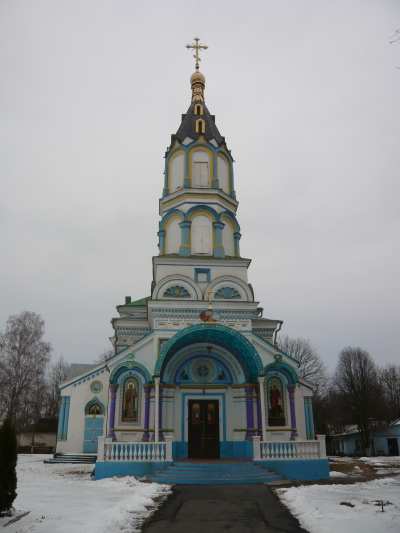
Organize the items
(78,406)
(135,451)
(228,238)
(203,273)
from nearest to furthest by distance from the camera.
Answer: (135,451) < (203,273) < (228,238) < (78,406)

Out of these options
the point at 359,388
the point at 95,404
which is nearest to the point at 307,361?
the point at 359,388

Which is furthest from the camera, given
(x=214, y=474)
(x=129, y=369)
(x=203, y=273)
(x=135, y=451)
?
(x=203, y=273)

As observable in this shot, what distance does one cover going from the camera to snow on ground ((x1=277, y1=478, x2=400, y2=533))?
302 inches

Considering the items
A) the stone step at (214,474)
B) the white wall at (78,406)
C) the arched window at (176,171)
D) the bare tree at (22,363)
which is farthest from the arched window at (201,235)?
the bare tree at (22,363)

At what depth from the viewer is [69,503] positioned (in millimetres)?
9828

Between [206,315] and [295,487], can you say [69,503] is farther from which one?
[206,315]

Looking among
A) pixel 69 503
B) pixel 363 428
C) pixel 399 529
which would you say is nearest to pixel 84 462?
pixel 69 503

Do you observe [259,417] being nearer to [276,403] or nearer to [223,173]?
[276,403]

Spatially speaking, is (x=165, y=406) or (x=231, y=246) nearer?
(x=165, y=406)

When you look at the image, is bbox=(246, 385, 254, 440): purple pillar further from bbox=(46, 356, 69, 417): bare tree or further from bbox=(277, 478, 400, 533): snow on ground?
bbox=(46, 356, 69, 417): bare tree

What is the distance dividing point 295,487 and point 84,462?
13.5 metres

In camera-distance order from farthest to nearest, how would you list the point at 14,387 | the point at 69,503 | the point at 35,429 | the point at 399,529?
the point at 35,429 < the point at 14,387 < the point at 69,503 < the point at 399,529

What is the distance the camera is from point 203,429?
1848 cm

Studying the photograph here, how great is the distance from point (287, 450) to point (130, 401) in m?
6.41
